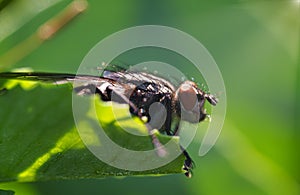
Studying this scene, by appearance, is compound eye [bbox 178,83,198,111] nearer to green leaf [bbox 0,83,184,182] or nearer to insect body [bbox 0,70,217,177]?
insect body [bbox 0,70,217,177]

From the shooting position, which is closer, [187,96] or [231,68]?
[187,96]

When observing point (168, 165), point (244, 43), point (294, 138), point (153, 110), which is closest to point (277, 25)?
point (244, 43)

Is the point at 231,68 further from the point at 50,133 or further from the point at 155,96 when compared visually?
the point at 50,133

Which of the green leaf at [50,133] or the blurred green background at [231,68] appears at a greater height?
the blurred green background at [231,68]

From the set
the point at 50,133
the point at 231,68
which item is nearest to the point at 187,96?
the point at 50,133

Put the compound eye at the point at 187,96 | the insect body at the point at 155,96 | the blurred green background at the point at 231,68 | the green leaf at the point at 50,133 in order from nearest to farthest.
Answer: the green leaf at the point at 50,133
the insect body at the point at 155,96
the compound eye at the point at 187,96
the blurred green background at the point at 231,68

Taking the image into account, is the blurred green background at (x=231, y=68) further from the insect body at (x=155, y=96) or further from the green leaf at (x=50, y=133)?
the green leaf at (x=50, y=133)

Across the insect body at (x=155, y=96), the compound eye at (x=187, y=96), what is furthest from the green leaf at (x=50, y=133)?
the compound eye at (x=187, y=96)
